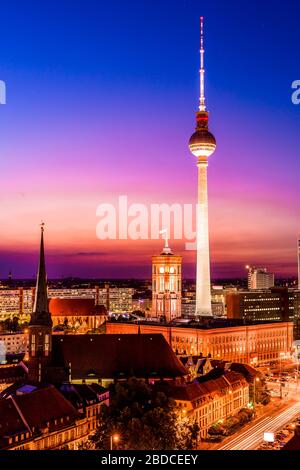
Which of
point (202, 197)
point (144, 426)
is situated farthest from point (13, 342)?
point (144, 426)

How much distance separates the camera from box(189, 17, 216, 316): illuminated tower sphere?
14562cm

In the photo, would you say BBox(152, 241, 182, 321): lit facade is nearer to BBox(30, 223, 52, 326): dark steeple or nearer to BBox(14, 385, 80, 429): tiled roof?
BBox(30, 223, 52, 326): dark steeple

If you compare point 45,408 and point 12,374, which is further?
point 12,374

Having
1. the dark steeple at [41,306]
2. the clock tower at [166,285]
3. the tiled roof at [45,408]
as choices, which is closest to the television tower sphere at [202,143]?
the clock tower at [166,285]

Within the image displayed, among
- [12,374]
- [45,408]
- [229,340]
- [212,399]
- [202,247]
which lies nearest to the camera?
[45,408]

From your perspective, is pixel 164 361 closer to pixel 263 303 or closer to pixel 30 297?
pixel 263 303

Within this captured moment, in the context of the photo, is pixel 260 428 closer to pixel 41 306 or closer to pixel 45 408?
pixel 45 408

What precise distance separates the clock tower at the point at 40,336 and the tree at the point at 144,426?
8.71 meters

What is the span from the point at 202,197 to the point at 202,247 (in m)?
11.0

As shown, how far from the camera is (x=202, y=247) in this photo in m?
150

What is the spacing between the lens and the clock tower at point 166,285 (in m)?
146

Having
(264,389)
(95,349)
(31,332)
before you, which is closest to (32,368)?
(31,332)

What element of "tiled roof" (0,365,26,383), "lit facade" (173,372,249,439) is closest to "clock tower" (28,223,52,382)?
"tiled roof" (0,365,26,383)
